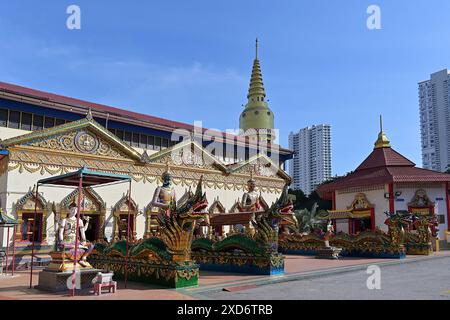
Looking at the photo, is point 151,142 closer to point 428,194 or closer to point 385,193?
point 385,193

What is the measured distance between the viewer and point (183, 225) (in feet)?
35.1

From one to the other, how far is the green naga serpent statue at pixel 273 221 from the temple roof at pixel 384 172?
61.1 feet


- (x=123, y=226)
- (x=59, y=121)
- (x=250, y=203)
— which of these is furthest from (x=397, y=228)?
(x=59, y=121)

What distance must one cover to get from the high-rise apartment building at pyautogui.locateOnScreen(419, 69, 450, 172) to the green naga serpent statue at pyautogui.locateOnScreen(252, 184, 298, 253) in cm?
6183

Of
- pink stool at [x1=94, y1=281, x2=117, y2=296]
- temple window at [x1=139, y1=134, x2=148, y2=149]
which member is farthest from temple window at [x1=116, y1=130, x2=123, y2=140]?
pink stool at [x1=94, y1=281, x2=117, y2=296]

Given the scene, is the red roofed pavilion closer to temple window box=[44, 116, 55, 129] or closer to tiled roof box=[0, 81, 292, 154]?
tiled roof box=[0, 81, 292, 154]

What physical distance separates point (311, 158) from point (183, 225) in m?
74.1

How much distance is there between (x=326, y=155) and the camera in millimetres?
80375

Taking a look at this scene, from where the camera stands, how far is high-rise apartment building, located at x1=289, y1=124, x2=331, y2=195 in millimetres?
80375

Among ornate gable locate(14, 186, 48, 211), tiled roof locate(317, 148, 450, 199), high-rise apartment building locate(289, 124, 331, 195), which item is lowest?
ornate gable locate(14, 186, 48, 211)

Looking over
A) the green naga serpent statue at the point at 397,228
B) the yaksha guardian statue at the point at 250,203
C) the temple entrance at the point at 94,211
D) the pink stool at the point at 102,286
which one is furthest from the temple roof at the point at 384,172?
the pink stool at the point at 102,286

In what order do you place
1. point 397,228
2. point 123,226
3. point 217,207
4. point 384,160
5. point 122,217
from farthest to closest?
point 384,160 → point 217,207 → point 122,217 → point 397,228 → point 123,226
